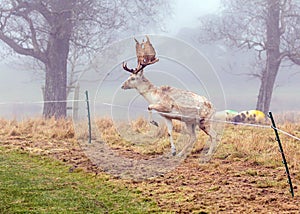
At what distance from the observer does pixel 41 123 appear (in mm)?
9469

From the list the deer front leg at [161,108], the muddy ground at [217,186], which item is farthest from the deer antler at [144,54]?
the muddy ground at [217,186]

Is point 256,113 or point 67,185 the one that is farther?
point 256,113

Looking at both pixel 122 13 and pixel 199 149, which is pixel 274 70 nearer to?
pixel 122 13

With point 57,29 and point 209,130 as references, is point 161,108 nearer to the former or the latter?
point 209,130

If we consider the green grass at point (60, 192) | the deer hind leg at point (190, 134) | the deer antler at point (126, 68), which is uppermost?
the deer antler at point (126, 68)

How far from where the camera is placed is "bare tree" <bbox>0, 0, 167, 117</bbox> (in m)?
11.7

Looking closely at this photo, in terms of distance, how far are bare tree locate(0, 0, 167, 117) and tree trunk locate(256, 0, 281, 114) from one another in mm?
4980

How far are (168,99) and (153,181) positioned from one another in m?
1.40

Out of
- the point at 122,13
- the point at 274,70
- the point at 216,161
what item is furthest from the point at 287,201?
the point at 274,70

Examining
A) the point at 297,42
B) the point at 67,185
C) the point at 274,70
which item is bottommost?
the point at 67,185

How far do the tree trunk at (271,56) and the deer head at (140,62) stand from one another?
9.20 m

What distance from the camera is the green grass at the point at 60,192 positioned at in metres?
3.71

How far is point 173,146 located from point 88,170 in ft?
4.24

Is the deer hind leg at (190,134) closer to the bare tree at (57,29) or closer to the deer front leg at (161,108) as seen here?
the deer front leg at (161,108)
